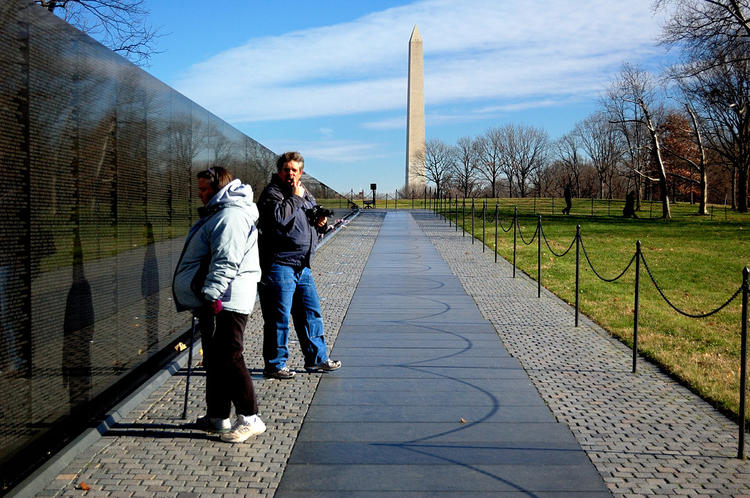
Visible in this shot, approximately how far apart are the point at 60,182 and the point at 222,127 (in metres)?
5.16

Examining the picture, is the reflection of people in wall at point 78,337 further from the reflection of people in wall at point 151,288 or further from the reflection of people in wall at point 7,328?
the reflection of people in wall at point 151,288

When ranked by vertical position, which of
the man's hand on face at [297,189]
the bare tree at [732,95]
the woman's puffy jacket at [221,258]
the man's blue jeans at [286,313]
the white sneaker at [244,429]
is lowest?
the white sneaker at [244,429]

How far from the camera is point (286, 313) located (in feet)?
20.6

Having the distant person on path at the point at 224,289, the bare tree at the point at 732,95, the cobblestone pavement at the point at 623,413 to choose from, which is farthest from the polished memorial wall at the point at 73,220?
the bare tree at the point at 732,95

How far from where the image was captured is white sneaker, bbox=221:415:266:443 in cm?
489

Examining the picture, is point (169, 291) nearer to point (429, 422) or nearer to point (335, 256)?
point (429, 422)

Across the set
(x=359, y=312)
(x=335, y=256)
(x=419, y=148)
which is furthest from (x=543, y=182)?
(x=359, y=312)

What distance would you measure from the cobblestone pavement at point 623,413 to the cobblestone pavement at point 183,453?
2005 millimetres

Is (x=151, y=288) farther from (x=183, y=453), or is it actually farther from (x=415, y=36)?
(x=415, y=36)

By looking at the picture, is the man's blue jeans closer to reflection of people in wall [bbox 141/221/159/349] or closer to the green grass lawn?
reflection of people in wall [bbox 141/221/159/349]

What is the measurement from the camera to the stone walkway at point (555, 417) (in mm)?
4184

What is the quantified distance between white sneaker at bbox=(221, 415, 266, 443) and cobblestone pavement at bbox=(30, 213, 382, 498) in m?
0.05

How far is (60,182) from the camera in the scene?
4.91 meters

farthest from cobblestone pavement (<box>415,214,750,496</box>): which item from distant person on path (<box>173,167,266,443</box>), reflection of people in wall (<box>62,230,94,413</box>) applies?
reflection of people in wall (<box>62,230,94,413</box>)
